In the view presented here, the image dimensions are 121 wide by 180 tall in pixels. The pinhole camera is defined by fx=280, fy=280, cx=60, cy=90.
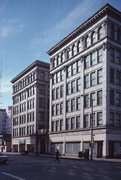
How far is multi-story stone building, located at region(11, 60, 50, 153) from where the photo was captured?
240 ft

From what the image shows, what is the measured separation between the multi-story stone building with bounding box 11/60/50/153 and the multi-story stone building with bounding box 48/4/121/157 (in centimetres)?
893

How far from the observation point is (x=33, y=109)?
77000 millimetres

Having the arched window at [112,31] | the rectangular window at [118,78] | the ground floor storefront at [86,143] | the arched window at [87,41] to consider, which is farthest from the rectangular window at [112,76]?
the ground floor storefront at [86,143]

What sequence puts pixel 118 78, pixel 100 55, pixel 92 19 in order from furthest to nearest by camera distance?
pixel 92 19 → pixel 100 55 → pixel 118 78

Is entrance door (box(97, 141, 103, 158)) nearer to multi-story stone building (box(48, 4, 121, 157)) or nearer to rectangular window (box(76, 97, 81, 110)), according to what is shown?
multi-story stone building (box(48, 4, 121, 157))

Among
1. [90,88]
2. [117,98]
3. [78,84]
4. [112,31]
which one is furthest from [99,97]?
[112,31]

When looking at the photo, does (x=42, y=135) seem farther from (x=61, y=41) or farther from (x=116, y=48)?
(x=116, y=48)

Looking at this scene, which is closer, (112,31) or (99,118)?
(99,118)

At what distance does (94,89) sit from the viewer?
50.9 meters

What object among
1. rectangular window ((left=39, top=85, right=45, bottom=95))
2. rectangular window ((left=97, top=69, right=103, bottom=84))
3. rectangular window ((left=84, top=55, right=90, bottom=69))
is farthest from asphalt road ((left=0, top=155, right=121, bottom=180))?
rectangular window ((left=39, top=85, right=45, bottom=95))

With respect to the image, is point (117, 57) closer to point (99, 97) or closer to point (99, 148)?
point (99, 97)

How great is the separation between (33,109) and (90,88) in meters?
28.6

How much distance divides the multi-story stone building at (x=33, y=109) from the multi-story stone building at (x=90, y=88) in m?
8.93

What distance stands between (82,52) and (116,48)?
794cm
